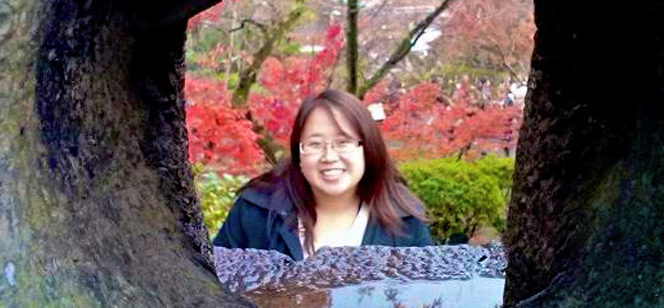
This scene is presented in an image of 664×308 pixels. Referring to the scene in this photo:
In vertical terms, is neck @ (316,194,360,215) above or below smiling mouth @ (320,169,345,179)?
below

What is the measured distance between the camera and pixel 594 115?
121 centimetres

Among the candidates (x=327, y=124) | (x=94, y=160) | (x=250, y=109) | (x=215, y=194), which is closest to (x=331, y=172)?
(x=327, y=124)

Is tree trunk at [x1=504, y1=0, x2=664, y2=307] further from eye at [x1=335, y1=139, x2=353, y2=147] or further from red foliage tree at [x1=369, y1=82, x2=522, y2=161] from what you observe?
red foliage tree at [x1=369, y1=82, x2=522, y2=161]

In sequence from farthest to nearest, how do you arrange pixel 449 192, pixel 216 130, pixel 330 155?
pixel 449 192 → pixel 216 130 → pixel 330 155

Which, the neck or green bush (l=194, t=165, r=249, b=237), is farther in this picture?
green bush (l=194, t=165, r=249, b=237)

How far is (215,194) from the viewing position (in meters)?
4.86

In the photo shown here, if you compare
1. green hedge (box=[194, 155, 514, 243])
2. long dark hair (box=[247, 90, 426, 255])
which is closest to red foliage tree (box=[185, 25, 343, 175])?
green hedge (box=[194, 155, 514, 243])

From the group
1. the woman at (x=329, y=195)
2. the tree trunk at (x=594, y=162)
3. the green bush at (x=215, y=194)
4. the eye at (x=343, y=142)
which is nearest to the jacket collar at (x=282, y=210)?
the woman at (x=329, y=195)

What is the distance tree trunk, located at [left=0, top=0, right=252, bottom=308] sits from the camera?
89cm

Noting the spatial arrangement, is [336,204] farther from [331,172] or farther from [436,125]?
[436,125]

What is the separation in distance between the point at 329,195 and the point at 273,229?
0.67ft

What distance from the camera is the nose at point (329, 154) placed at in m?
2.45

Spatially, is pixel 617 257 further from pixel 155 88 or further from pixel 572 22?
pixel 155 88

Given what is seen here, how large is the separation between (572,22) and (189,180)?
0.68m
